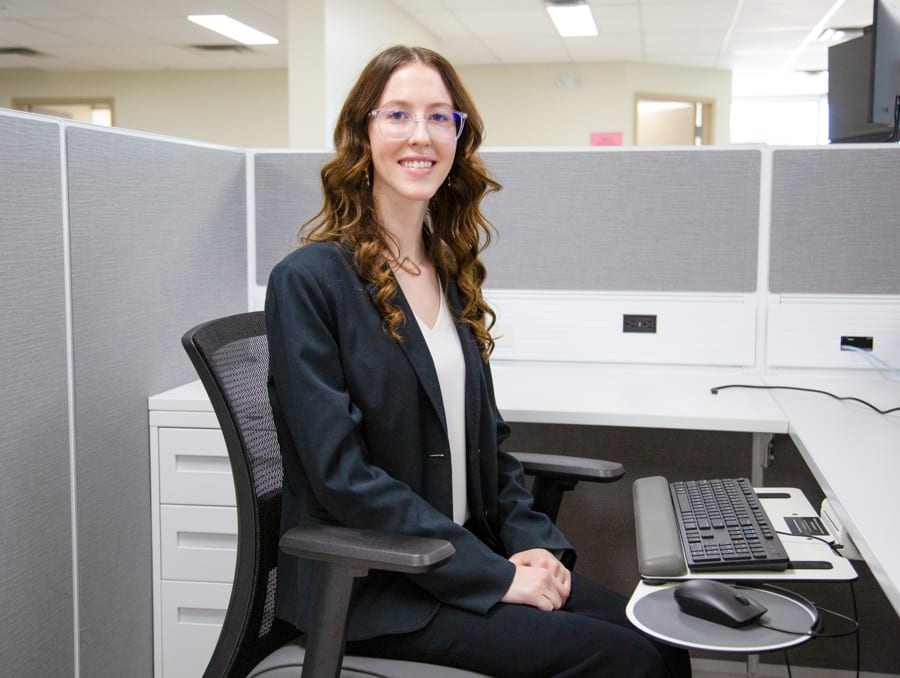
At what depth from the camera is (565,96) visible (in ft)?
27.8

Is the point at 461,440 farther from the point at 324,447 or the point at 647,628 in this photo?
the point at 647,628

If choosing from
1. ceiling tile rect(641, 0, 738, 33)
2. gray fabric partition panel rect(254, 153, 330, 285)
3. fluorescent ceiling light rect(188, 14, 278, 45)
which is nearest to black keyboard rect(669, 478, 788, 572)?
gray fabric partition panel rect(254, 153, 330, 285)

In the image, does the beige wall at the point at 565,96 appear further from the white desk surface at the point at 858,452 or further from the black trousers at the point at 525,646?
the black trousers at the point at 525,646

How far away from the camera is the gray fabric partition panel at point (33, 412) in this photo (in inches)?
51.2

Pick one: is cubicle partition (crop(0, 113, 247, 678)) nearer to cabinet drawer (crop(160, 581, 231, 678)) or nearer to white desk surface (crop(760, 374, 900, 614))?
cabinet drawer (crop(160, 581, 231, 678))

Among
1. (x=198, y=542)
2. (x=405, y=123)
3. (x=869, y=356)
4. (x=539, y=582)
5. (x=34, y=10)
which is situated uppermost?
(x=34, y=10)

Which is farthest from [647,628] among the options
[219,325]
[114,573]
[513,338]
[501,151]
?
[501,151]

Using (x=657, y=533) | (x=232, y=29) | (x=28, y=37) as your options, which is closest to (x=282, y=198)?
(x=657, y=533)

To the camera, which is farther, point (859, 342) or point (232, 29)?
point (232, 29)

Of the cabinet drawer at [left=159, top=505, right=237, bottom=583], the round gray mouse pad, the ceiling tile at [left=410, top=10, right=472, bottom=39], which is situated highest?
the ceiling tile at [left=410, top=10, right=472, bottom=39]

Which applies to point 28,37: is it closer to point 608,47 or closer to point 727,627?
point 608,47

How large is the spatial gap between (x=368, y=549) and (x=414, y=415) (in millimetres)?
262

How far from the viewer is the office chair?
955 mm

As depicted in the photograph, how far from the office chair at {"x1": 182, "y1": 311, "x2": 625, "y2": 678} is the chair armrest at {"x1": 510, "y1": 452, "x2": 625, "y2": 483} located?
411mm
